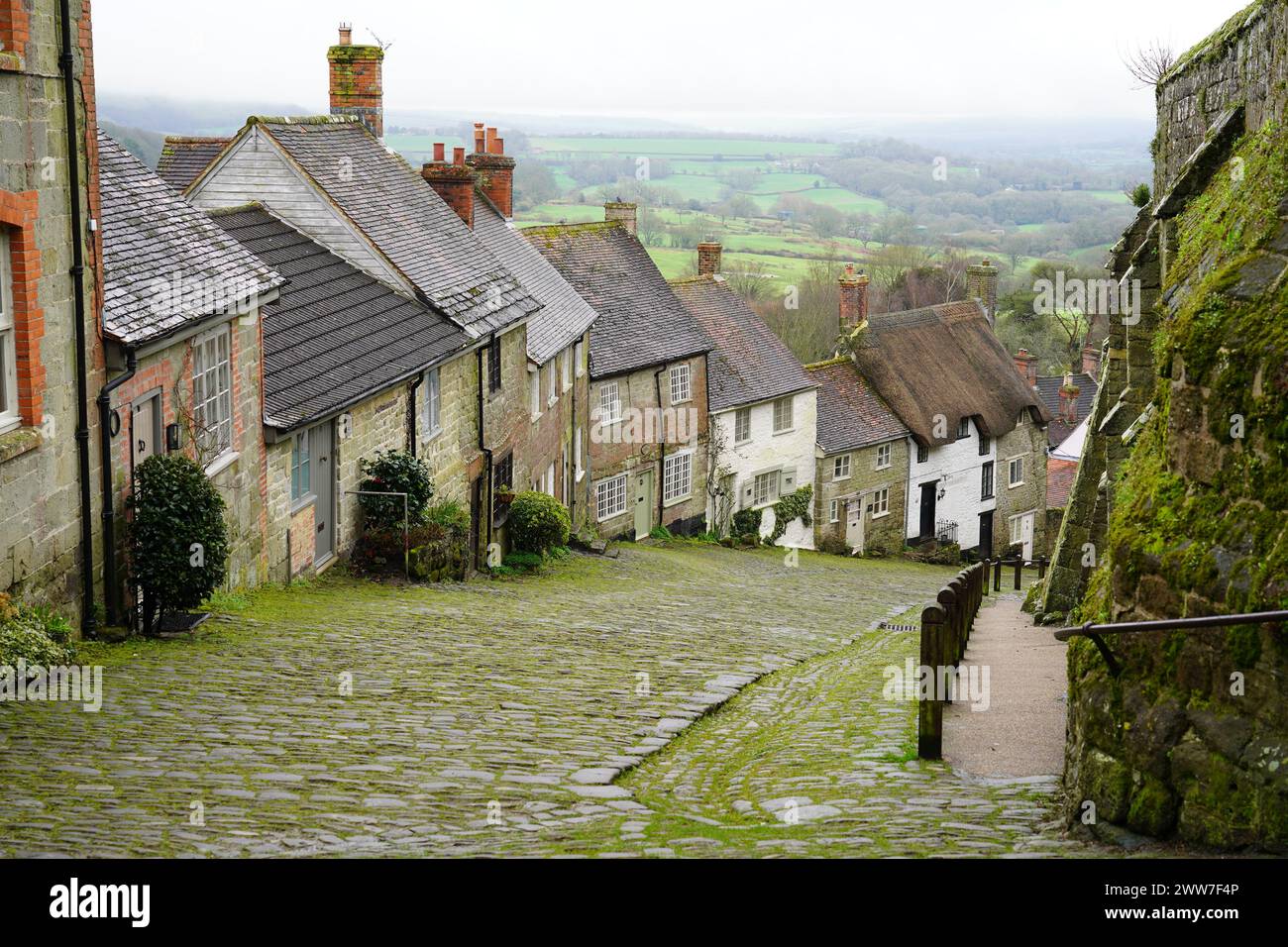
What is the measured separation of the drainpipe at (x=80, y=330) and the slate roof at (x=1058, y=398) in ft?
158

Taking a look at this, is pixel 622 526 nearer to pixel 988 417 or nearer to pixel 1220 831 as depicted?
pixel 988 417

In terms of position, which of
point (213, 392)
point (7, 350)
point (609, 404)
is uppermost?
point (7, 350)

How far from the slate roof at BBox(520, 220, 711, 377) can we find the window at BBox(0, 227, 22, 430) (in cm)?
2374

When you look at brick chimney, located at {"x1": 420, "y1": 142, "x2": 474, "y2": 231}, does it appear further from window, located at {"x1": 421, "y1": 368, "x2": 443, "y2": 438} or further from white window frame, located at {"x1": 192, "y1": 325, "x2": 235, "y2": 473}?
white window frame, located at {"x1": 192, "y1": 325, "x2": 235, "y2": 473}

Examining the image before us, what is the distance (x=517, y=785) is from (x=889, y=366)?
37.8 meters

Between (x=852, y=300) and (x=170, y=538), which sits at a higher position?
(x=852, y=300)

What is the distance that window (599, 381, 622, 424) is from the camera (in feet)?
115

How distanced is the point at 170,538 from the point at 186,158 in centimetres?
1493

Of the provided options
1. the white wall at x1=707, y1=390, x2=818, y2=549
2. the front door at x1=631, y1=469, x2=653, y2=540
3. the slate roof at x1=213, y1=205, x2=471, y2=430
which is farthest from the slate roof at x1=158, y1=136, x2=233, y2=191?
the white wall at x1=707, y1=390, x2=818, y2=549

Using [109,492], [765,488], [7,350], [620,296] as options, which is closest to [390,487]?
[109,492]

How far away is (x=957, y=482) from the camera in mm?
46469

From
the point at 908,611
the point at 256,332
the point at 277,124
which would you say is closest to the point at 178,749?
the point at 256,332

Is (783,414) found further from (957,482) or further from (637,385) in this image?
(957,482)

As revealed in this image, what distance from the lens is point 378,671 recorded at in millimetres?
12719
